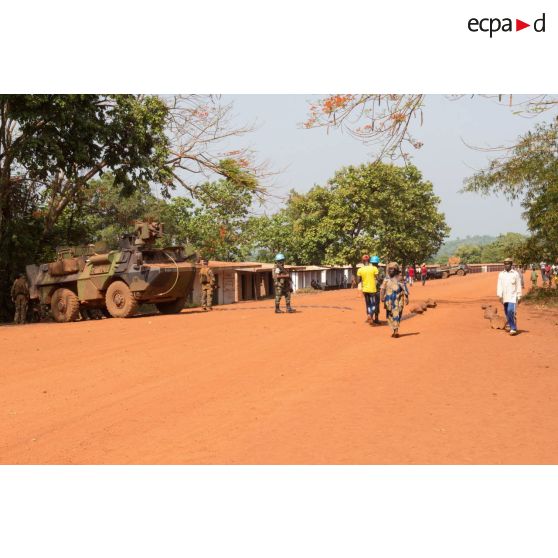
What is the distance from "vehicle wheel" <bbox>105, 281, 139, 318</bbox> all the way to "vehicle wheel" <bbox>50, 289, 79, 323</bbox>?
1243 millimetres

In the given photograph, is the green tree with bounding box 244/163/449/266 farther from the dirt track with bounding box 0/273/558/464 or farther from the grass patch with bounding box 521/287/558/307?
the dirt track with bounding box 0/273/558/464

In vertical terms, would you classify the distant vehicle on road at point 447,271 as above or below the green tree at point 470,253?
below

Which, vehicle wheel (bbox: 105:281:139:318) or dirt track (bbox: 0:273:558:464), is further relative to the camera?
Answer: vehicle wheel (bbox: 105:281:139:318)

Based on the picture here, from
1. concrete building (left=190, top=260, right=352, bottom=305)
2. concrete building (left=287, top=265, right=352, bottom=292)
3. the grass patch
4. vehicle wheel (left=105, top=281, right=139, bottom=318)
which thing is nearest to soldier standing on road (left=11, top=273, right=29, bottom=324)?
vehicle wheel (left=105, top=281, right=139, bottom=318)

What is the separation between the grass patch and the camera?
24281 mm

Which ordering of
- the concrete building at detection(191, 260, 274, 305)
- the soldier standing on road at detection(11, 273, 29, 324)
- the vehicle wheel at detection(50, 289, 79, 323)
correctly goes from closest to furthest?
the vehicle wheel at detection(50, 289, 79, 323) < the soldier standing on road at detection(11, 273, 29, 324) < the concrete building at detection(191, 260, 274, 305)

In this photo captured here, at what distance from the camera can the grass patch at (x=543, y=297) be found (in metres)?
24.3

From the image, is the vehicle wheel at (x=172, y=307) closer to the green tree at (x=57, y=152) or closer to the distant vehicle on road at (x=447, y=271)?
the green tree at (x=57, y=152)

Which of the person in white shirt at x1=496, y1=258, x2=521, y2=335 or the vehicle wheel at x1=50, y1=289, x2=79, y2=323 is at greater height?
the person in white shirt at x1=496, y1=258, x2=521, y2=335

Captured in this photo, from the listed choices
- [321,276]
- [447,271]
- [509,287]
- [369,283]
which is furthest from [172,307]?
[447,271]

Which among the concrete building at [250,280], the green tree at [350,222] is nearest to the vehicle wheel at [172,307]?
the concrete building at [250,280]

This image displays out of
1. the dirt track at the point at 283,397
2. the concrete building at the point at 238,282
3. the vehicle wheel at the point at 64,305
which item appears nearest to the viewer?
the dirt track at the point at 283,397

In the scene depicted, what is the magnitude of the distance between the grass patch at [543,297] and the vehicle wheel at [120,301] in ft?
48.9

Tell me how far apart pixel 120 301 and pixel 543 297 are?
15900mm
